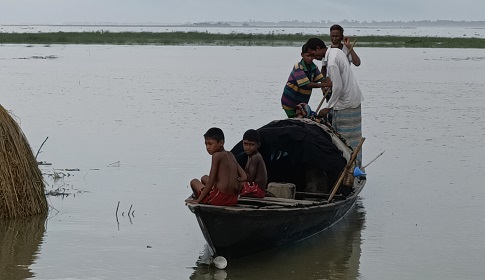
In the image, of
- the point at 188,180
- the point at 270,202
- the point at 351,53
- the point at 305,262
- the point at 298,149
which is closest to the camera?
the point at 270,202

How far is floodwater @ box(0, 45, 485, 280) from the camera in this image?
27.6ft

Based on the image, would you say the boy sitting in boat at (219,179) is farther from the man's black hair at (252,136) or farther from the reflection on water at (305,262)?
the man's black hair at (252,136)

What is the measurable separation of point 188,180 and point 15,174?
11.1 ft

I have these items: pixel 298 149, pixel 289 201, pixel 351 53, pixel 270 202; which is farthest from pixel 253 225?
pixel 351 53

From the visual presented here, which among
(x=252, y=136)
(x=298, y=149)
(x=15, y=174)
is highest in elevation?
(x=252, y=136)

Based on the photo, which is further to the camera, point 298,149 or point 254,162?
point 298,149

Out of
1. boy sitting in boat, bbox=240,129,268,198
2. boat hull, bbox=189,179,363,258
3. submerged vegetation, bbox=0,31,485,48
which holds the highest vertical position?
boy sitting in boat, bbox=240,129,268,198

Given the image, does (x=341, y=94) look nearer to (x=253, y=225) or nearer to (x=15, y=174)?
(x=253, y=225)

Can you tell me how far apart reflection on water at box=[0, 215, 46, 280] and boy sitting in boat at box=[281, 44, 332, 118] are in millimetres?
2972

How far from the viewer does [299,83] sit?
10602 millimetres

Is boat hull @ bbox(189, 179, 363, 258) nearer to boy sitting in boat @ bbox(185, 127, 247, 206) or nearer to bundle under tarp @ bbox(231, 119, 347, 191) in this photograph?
boy sitting in boat @ bbox(185, 127, 247, 206)

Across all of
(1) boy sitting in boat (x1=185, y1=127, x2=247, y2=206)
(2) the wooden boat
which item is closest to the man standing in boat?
(2) the wooden boat

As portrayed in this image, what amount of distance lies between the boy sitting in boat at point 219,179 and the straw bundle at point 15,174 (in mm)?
2193

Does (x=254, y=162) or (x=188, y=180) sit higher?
(x=254, y=162)
